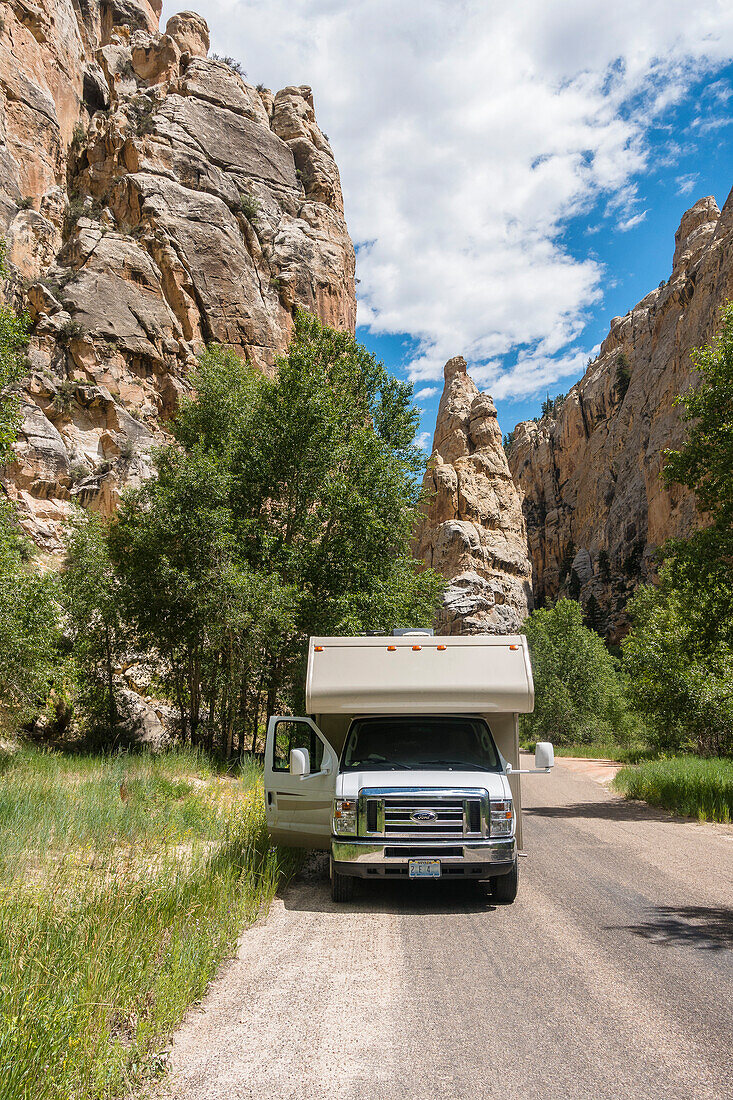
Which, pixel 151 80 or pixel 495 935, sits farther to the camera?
pixel 151 80

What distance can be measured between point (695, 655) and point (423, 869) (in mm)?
11547

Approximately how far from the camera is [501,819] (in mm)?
6461

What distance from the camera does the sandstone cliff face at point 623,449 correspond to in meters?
62.0

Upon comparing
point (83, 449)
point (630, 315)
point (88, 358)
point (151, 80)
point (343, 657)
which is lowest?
point (343, 657)

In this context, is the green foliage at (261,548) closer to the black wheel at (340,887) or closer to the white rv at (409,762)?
the white rv at (409,762)

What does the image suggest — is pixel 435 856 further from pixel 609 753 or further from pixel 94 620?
pixel 609 753

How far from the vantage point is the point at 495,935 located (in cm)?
555

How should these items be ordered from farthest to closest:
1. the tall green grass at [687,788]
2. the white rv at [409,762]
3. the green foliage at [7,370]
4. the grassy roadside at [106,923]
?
the green foliage at [7,370], the tall green grass at [687,788], the white rv at [409,762], the grassy roadside at [106,923]

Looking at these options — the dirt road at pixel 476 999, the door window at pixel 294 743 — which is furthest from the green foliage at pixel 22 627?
the dirt road at pixel 476 999

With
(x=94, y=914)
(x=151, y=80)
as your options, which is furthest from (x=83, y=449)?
(x=151, y=80)

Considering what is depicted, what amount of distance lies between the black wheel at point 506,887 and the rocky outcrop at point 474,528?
192 feet

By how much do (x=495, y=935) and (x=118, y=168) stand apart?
1771 inches

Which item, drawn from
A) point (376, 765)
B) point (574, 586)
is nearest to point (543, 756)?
point (376, 765)

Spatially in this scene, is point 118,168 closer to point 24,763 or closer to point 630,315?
point 24,763
